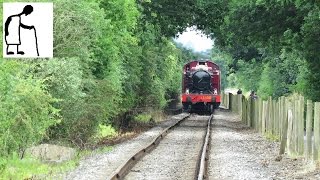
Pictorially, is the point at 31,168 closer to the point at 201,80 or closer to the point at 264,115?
the point at 264,115

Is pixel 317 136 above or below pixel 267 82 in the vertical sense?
below

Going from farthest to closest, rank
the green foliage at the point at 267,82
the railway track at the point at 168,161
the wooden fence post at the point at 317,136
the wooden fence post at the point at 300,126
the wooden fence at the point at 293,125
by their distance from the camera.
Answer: the green foliage at the point at 267,82 < the wooden fence post at the point at 300,126 < the wooden fence at the point at 293,125 < the wooden fence post at the point at 317,136 < the railway track at the point at 168,161

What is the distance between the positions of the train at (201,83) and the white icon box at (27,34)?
136 ft

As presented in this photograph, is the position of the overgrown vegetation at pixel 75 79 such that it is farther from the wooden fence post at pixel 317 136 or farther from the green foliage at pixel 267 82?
the green foliage at pixel 267 82

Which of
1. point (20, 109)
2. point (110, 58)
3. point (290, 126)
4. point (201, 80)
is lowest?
point (290, 126)

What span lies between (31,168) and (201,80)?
37.2 m

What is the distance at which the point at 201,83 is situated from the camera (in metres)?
55.3

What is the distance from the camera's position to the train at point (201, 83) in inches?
2167

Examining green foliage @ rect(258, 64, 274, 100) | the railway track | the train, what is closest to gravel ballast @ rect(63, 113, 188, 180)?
the railway track

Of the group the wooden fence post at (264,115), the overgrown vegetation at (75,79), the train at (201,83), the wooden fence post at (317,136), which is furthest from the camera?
the train at (201,83)

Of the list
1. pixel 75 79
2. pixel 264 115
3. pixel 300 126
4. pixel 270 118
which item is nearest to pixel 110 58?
pixel 270 118

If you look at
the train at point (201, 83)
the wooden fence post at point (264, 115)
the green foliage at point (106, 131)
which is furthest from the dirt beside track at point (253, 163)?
the train at point (201, 83)

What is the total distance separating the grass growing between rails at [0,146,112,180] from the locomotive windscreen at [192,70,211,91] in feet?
111

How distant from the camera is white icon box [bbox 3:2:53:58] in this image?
13344 millimetres
